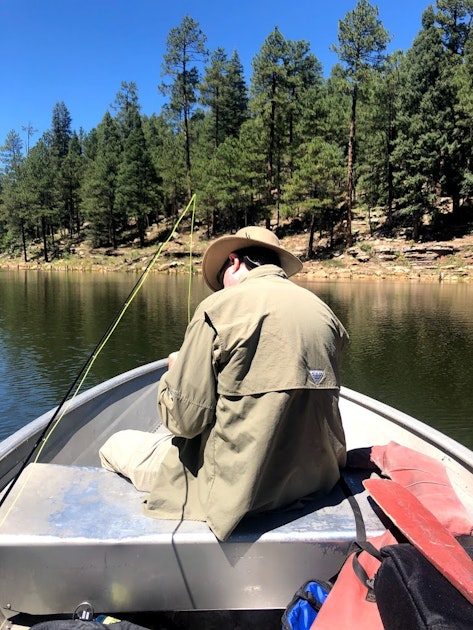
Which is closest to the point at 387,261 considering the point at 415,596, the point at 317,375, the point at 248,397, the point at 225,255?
the point at 225,255

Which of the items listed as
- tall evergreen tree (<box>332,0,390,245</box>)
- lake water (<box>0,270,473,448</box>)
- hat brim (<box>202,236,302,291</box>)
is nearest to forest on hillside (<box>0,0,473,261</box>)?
tall evergreen tree (<box>332,0,390,245</box>)

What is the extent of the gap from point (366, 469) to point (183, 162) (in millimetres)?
43879

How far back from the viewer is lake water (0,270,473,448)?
8.34 meters

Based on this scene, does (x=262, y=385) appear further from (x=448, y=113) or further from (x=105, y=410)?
(x=448, y=113)

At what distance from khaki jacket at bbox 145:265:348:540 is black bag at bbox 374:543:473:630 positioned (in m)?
0.52

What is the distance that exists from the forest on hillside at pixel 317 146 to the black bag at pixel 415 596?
30747 millimetres

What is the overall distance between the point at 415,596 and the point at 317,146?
104 feet

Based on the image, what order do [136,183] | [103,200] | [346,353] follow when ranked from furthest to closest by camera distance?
[103,200] → [136,183] → [346,353]

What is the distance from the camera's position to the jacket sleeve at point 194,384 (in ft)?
5.90

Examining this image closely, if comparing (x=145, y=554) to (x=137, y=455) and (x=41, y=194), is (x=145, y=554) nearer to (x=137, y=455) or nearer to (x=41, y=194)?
(x=137, y=455)

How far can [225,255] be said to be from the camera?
2455 millimetres

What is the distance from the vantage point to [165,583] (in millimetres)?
1913

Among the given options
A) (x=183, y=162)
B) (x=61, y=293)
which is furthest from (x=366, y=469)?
(x=183, y=162)

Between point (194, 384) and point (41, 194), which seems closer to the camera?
point (194, 384)
